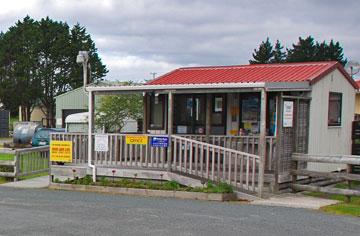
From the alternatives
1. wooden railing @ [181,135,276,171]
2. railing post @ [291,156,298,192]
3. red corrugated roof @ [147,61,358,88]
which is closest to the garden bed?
wooden railing @ [181,135,276,171]

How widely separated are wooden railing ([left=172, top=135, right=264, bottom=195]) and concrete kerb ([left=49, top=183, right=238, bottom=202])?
0.55 m

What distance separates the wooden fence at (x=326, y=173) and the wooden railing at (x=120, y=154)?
3367mm

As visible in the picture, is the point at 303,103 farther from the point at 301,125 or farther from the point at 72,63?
the point at 72,63

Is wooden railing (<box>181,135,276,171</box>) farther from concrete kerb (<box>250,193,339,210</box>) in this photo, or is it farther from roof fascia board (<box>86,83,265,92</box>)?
roof fascia board (<box>86,83,265,92</box>)

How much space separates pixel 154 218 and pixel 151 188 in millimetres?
3697

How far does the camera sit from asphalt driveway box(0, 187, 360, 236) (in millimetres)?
9203

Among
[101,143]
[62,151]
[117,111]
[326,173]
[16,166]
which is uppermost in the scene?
[117,111]

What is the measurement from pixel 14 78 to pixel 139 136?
51475mm

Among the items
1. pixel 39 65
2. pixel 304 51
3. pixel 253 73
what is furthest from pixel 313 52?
pixel 253 73

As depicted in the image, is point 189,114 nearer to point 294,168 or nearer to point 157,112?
point 157,112

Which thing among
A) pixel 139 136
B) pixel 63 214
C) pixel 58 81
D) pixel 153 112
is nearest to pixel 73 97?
pixel 58 81

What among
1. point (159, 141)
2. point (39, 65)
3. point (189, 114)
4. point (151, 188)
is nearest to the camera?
point (151, 188)

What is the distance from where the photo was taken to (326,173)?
13094 mm

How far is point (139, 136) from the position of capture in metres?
14.8
